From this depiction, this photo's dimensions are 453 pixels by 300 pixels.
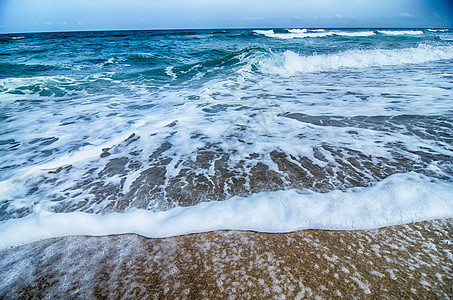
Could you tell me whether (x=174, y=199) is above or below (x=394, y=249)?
below

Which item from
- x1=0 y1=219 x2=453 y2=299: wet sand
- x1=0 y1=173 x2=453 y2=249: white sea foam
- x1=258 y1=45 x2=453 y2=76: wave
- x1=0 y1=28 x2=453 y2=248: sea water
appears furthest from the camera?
x1=258 y1=45 x2=453 y2=76: wave

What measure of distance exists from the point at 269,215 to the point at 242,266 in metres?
→ 0.50

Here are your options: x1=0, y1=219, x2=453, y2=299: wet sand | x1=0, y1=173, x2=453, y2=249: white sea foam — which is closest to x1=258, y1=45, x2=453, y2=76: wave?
x1=0, y1=173, x2=453, y2=249: white sea foam

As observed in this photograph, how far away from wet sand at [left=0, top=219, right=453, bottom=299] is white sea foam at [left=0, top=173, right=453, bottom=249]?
73 millimetres

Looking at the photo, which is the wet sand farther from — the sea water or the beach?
the sea water

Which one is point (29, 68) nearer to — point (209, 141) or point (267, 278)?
point (209, 141)

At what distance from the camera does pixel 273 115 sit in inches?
165

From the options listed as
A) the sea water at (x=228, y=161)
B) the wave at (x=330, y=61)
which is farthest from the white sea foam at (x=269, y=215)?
the wave at (x=330, y=61)

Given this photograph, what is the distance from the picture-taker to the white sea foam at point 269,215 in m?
1.71

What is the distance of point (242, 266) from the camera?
1394 millimetres

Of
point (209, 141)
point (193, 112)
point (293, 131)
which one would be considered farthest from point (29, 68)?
point (293, 131)

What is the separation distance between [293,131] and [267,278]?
245cm

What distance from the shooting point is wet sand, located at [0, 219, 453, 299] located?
1242 mm

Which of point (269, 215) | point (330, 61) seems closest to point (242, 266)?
point (269, 215)
